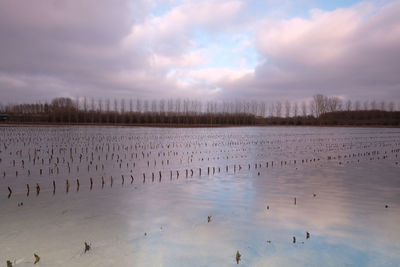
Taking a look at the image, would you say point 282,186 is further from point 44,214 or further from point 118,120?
point 118,120

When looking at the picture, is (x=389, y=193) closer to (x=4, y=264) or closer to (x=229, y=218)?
(x=229, y=218)

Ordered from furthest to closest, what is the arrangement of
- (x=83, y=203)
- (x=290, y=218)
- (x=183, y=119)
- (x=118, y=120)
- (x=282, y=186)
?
(x=183, y=119)
(x=118, y=120)
(x=282, y=186)
(x=83, y=203)
(x=290, y=218)

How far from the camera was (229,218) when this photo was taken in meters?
6.43

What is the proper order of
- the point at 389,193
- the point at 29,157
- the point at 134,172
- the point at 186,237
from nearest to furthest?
the point at 186,237 → the point at 389,193 → the point at 134,172 → the point at 29,157

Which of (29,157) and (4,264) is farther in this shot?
(29,157)

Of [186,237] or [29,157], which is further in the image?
[29,157]

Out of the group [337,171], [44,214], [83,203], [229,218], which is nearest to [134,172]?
[83,203]

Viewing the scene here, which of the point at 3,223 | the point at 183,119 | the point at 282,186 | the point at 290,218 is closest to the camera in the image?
the point at 3,223

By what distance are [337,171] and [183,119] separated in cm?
6704

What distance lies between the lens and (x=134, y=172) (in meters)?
12.0

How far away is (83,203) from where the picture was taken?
7.41 meters

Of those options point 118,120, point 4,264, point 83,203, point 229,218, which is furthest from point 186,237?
point 118,120

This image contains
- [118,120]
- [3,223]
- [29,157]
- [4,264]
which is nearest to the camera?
[4,264]

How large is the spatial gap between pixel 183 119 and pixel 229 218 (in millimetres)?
72411
